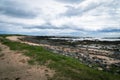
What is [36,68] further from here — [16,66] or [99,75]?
[99,75]

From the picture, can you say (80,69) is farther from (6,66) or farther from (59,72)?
(6,66)

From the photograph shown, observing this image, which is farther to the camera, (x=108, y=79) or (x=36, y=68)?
(x=36, y=68)

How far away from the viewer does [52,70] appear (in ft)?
63.6

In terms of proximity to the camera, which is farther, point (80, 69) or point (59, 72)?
point (80, 69)

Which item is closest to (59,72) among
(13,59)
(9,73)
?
(9,73)

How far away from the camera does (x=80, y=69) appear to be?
782 inches

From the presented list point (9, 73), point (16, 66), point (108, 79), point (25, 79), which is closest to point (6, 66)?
point (16, 66)

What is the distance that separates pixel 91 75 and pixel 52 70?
3.76 metres

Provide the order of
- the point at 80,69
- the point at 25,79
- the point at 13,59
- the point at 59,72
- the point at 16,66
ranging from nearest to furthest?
the point at 25,79 → the point at 59,72 → the point at 80,69 → the point at 16,66 → the point at 13,59

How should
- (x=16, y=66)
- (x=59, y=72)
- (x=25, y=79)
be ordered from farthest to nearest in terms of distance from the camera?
(x=16, y=66) < (x=59, y=72) < (x=25, y=79)

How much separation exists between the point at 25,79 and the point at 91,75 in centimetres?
585

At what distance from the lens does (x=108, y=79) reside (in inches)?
707

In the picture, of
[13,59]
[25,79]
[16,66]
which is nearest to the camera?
[25,79]

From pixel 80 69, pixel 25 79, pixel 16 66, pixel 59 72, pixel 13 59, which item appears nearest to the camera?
pixel 25 79
